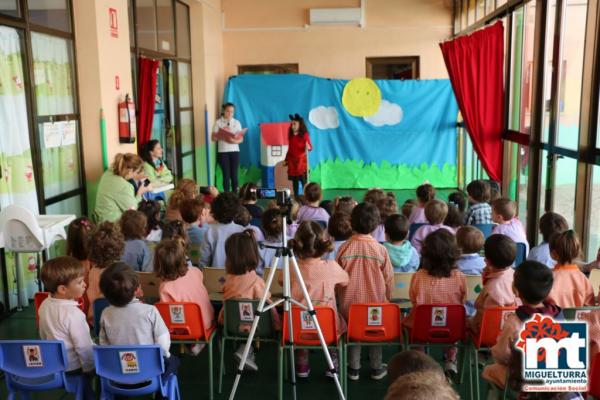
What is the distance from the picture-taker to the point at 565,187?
4.81 meters

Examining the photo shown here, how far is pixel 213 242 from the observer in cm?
402

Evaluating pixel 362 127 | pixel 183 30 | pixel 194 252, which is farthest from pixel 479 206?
pixel 183 30

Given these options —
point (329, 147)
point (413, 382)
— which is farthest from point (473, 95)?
point (413, 382)

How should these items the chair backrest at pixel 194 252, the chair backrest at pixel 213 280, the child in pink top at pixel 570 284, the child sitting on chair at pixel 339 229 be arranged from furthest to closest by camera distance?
the chair backrest at pixel 194 252, the child sitting on chair at pixel 339 229, the chair backrest at pixel 213 280, the child in pink top at pixel 570 284

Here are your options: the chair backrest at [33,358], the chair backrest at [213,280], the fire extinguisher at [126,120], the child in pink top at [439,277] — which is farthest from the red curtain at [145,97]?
the child in pink top at [439,277]

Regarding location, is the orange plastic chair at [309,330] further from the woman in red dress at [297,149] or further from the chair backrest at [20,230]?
the woman in red dress at [297,149]

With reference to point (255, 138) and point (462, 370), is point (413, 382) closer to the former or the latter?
point (462, 370)

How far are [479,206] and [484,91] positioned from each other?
1995 mm

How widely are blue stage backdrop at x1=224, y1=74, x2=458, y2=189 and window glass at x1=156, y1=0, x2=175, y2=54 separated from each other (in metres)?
1.67

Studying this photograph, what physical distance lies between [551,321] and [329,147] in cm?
753

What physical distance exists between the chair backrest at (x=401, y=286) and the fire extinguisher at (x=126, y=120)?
11.4ft

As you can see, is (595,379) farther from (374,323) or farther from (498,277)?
(374,323)

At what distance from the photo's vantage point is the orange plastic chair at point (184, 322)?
10.0ft

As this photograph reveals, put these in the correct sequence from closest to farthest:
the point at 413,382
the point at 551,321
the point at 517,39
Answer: the point at 413,382, the point at 551,321, the point at 517,39
